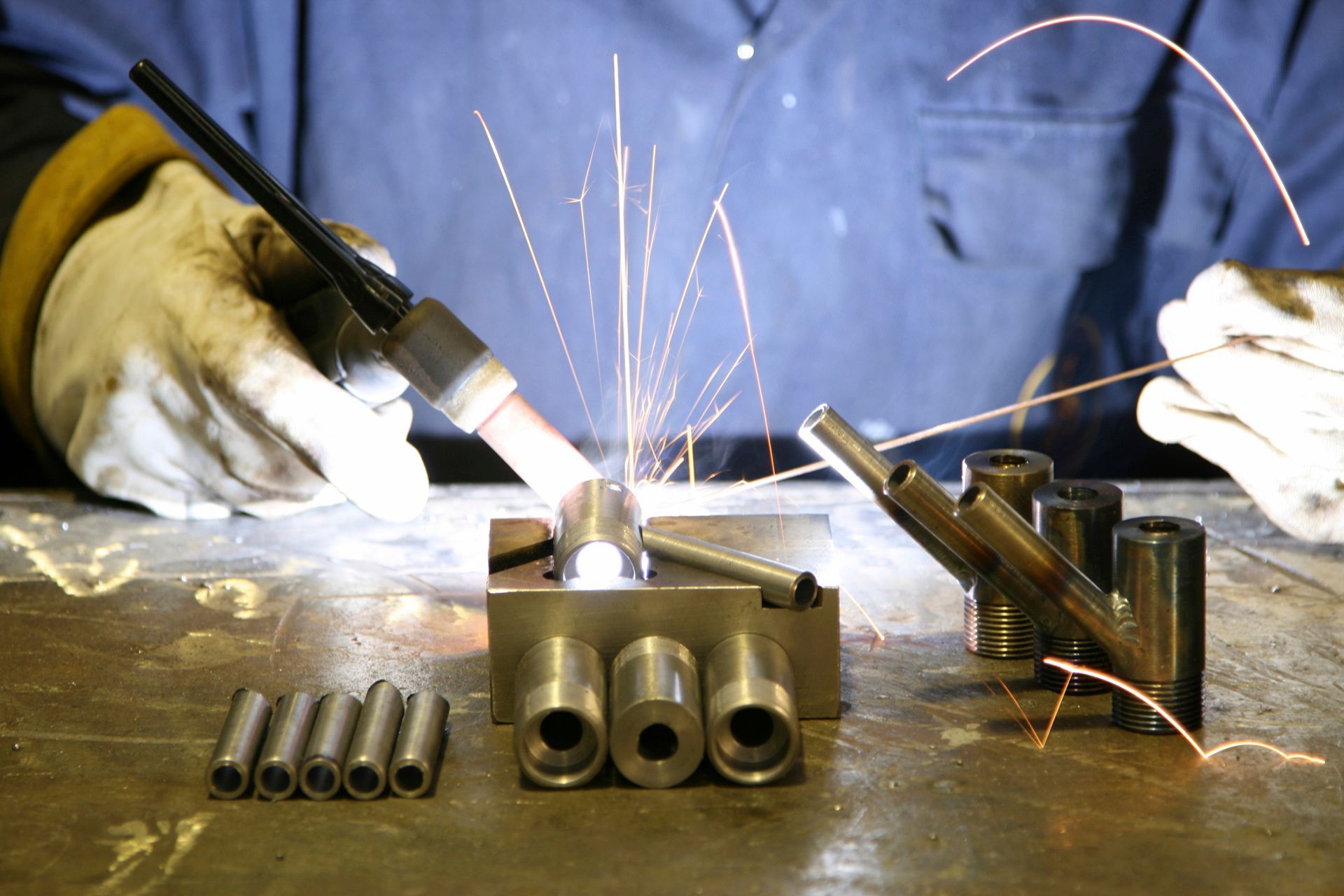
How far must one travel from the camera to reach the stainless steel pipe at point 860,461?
3.72 ft

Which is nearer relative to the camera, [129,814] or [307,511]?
[129,814]

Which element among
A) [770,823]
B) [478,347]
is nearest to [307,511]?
[478,347]

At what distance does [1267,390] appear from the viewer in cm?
148

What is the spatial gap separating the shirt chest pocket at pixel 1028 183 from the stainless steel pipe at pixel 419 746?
4.78 ft

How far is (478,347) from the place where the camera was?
127 cm

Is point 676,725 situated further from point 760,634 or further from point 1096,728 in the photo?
point 1096,728

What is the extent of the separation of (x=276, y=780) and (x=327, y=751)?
0.15 feet

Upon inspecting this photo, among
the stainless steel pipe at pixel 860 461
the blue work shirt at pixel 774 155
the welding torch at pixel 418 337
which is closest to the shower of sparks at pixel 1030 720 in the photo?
the stainless steel pipe at pixel 860 461

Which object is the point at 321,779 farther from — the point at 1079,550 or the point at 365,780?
the point at 1079,550

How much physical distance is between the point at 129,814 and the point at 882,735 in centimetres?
63

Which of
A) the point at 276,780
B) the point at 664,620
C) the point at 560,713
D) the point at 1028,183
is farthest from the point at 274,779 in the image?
the point at 1028,183

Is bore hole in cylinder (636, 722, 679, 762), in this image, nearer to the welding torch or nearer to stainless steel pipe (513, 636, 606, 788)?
stainless steel pipe (513, 636, 606, 788)

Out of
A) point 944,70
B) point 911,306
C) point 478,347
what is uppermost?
point 944,70

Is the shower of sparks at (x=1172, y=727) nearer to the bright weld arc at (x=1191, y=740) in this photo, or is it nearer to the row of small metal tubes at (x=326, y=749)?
the bright weld arc at (x=1191, y=740)
